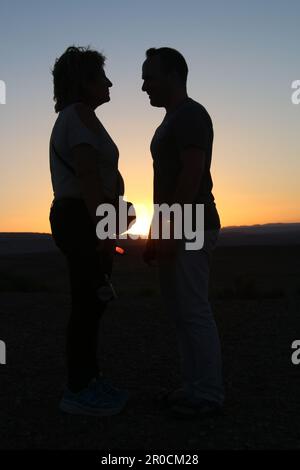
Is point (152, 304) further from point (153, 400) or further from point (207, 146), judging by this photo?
point (207, 146)

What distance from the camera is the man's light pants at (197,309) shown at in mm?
4148

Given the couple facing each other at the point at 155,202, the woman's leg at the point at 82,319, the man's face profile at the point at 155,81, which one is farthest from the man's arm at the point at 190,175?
the woman's leg at the point at 82,319

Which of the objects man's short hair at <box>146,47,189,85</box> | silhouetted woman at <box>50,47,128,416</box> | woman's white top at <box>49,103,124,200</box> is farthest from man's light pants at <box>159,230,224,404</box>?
man's short hair at <box>146,47,189,85</box>

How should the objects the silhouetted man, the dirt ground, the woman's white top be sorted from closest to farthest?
the dirt ground
the woman's white top
the silhouetted man

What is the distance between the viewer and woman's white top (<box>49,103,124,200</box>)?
4027mm

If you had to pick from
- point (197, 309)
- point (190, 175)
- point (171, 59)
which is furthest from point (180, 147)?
point (197, 309)

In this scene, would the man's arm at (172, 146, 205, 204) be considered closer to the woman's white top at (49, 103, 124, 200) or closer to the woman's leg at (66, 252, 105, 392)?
the woman's white top at (49, 103, 124, 200)

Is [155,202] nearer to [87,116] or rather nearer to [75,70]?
[87,116]

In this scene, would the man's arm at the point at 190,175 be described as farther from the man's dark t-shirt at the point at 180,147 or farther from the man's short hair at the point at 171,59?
the man's short hair at the point at 171,59

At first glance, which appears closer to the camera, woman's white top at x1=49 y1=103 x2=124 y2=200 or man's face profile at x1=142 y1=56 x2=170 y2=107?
woman's white top at x1=49 y1=103 x2=124 y2=200

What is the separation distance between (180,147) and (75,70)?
2.50 ft

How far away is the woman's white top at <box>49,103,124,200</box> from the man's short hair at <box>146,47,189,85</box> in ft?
1.73

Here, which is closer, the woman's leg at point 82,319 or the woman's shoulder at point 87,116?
the woman's shoulder at point 87,116
